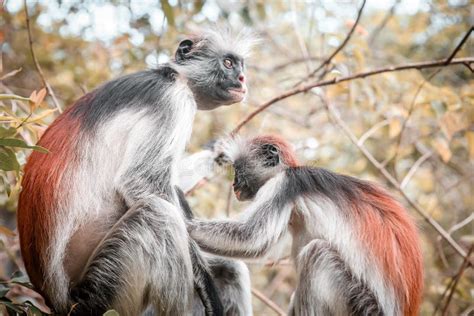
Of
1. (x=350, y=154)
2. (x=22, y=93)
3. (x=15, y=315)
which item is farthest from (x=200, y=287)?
(x=350, y=154)

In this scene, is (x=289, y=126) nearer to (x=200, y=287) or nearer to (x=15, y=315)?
(x=200, y=287)

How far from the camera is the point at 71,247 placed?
14.1 ft

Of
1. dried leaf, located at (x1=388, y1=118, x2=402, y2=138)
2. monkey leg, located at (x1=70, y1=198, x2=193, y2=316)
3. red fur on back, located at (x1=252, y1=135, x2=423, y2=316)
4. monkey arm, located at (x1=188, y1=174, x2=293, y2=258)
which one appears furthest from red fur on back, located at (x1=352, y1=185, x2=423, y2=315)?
dried leaf, located at (x1=388, y1=118, x2=402, y2=138)

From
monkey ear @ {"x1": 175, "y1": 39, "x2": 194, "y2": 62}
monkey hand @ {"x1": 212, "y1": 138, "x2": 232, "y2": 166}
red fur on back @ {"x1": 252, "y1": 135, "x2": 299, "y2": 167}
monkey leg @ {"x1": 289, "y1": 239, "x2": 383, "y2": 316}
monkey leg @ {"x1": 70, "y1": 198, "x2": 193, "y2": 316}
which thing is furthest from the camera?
monkey hand @ {"x1": 212, "y1": 138, "x2": 232, "y2": 166}

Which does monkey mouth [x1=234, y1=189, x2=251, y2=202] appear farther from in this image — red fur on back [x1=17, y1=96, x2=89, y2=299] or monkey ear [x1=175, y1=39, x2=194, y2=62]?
red fur on back [x1=17, y1=96, x2=89, y2=299]

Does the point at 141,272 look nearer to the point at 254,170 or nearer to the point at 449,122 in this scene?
Result: the point at 254,170

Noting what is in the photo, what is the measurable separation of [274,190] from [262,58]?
6920 mm

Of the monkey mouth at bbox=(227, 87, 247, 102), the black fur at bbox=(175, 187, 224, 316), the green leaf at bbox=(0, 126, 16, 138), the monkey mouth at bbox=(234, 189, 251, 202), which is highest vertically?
the monkey mouth at bbox=(227, 87, 247, 102)

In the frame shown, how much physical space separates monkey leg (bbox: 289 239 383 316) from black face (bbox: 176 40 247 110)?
1.63 m

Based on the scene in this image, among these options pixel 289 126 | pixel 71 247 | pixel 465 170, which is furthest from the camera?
pixel 289 126

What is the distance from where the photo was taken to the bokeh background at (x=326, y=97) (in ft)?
20.7

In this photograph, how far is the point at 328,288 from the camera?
14.1 feet

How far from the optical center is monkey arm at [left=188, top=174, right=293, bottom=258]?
4543 mm

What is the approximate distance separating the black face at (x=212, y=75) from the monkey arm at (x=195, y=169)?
22.2 inches
